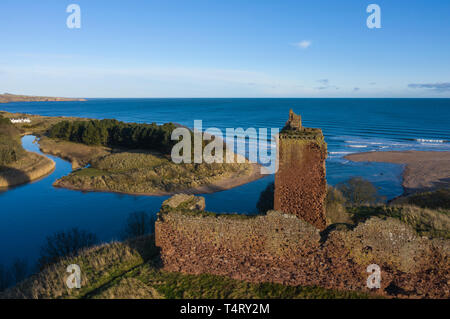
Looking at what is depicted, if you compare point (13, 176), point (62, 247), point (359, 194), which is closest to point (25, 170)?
point (13, 176)

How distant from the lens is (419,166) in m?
37.8

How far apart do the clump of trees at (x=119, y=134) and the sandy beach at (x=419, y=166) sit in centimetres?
2875

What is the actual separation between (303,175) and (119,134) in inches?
1663

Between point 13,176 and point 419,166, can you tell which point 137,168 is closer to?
point 13,176

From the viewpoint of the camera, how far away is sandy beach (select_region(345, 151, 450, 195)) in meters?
30.7

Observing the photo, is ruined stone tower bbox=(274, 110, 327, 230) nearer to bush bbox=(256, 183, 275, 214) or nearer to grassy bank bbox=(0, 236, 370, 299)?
grassy bank bbox=(0, 236, 370, 299)

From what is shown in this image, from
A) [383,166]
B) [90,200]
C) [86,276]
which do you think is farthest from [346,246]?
[383,166]

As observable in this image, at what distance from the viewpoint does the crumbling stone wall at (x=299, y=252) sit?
29.2 ft

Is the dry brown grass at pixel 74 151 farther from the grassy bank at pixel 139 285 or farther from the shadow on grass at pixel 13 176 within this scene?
the grassy bank at pixel 139 285

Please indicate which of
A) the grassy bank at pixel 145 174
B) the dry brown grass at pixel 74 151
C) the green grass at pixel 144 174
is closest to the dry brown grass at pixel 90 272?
the grassy bank at pixel 145 174

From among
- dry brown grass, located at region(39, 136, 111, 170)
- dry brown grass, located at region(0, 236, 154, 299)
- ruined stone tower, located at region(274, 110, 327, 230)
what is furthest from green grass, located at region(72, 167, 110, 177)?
ruined stone tower, located at region(274, 110, 327, 230)
